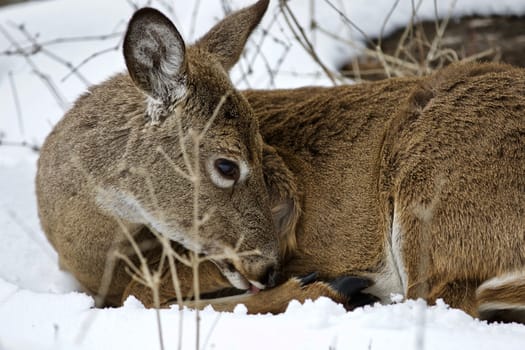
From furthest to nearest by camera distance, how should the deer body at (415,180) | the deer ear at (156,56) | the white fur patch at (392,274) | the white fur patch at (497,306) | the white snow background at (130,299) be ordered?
the white fur patch at (392,274) → the white fur patch at (497,306) → the deer body at (415,180) → the deer ear at (156,56) → the white snow background at (130,299)

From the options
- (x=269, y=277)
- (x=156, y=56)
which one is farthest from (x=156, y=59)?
(x=269, y=277)

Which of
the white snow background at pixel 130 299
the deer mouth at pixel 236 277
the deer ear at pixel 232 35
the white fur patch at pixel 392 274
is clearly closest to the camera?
the white snow background at pixel 130 299

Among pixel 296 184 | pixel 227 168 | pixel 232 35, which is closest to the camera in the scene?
pixel 227 168

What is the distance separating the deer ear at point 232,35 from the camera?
4.95 m

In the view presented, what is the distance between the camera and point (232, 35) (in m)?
4.98

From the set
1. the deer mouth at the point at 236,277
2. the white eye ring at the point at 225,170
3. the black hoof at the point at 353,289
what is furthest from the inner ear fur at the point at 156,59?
the black hoof at the point at 353,289

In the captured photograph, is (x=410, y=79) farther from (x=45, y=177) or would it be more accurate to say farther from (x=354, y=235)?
(x=45, y=177)

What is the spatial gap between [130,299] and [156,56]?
118 cm

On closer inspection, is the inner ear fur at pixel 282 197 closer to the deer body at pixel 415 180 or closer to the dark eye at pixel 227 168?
the deer body at pixel 415 180

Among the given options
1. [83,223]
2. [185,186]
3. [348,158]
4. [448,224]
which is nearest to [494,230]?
[448,224]

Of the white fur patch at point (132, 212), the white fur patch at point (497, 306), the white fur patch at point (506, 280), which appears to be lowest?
the white fur patch at point (497, 306)

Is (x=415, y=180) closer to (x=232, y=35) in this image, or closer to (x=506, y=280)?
(x=506, y=280)

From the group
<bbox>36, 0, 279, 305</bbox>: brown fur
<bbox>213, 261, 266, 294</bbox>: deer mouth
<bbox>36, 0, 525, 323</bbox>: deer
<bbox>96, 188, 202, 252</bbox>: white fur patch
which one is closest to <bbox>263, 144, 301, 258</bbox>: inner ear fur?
<bbox>36, 0, 525, 323</bbox>: deer

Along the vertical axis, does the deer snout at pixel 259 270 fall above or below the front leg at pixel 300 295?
above
